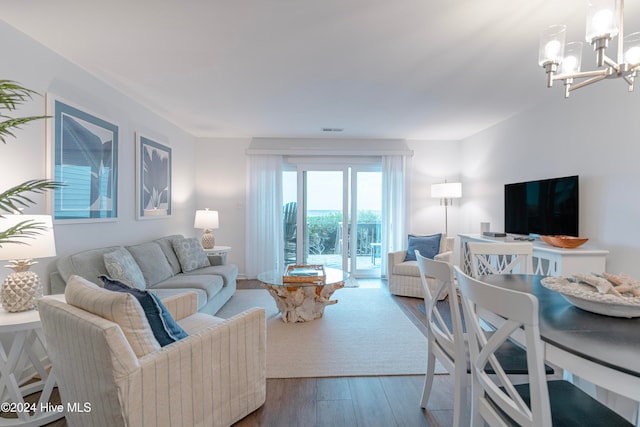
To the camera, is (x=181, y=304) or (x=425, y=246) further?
(x=425, y=246)

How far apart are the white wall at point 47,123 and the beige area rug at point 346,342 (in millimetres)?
1455

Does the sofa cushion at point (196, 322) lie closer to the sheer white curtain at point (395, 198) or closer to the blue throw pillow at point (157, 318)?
the blue throw pillow at point (157, 318)

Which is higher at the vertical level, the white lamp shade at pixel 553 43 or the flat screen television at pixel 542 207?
the white lamp shade at pixel 553 43

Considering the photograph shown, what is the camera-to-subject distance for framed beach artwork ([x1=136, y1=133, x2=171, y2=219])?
11.8 ft

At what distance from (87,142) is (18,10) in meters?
1.06

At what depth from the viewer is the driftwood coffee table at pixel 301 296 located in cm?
325

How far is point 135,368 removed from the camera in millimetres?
1304

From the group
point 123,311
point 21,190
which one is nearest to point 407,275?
point 123,311

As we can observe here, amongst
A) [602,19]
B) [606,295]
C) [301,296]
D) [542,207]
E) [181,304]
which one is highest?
[602,19]

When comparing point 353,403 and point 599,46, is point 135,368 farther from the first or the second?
point 599,46

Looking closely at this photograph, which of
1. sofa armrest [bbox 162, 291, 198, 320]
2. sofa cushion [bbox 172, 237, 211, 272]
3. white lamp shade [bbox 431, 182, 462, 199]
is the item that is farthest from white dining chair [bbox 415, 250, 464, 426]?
white lamp shade [bbox 431, 182, 462, 199]

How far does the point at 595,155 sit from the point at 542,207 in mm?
716

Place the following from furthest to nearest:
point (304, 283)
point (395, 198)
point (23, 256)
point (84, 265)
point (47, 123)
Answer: point (395, 198) < point (304, 283) < point (84, 265) < point (47, 123) < point (23, 256)

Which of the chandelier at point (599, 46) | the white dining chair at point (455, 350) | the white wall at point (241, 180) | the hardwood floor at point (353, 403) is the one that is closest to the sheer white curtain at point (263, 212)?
the white wall at point (241, 180)
